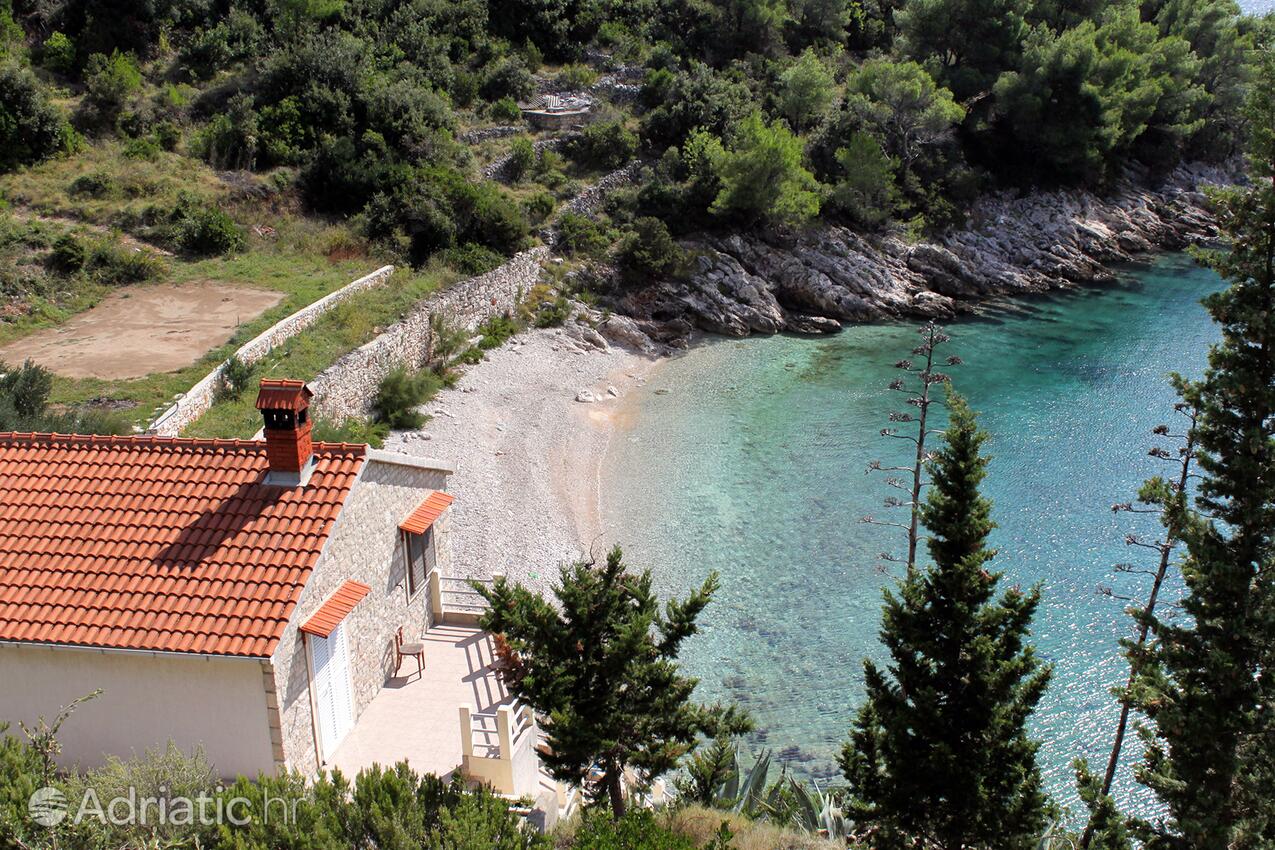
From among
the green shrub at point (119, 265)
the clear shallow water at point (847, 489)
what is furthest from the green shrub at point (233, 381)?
the green shrub at point (119, 265)

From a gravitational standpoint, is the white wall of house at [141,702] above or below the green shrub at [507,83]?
below

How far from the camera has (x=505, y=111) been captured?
171ft

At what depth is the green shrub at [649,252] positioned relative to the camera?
45.4m

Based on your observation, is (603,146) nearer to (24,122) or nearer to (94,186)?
(94,186)

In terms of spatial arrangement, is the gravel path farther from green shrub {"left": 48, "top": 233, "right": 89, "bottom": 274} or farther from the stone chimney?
green shrub {"left": 48, "top": 233, "right": 89, "bottom": 274}

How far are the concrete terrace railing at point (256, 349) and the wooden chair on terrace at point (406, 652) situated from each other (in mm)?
11304

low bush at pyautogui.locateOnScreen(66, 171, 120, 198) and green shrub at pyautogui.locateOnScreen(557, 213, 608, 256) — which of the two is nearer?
low bush at pyautogui.locateOnScreen(66, 171, 120, 198)

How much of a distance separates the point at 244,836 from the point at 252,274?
3086cm

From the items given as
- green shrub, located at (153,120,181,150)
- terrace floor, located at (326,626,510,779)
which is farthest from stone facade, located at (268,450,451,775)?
green shrub, located at (153,120,181,150)

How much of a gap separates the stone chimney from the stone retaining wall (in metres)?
12.4

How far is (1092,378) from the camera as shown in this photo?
40188 mm

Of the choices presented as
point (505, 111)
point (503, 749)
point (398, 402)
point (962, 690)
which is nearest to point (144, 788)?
point (503, 749)

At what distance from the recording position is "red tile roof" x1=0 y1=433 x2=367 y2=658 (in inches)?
528

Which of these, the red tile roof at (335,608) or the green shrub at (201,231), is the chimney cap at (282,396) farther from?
the green shrub at (201,231)
